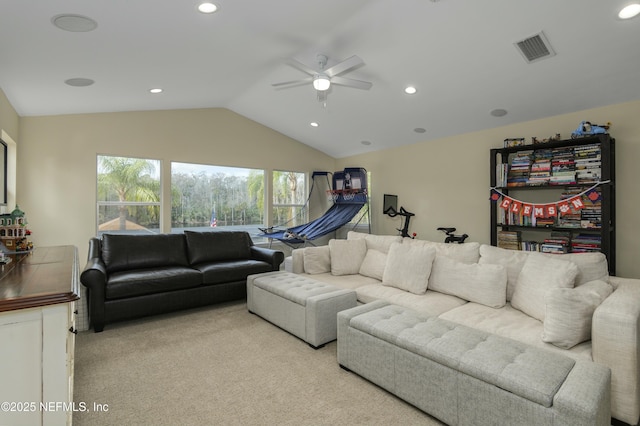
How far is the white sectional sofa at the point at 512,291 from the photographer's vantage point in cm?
178

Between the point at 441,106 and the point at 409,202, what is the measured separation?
1.95 metres

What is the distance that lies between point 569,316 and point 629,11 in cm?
239

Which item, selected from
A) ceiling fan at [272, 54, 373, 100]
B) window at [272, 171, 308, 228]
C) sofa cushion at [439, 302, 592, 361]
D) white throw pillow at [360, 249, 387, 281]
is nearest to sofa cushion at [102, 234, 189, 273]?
white throw pillow at [360, 249, 387, 281]

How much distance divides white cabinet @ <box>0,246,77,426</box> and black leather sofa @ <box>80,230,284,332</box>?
2296 mm

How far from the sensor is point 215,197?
238 inches

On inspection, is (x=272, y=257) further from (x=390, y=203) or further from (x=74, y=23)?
(x=74, y=23)

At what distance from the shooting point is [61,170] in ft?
14.9

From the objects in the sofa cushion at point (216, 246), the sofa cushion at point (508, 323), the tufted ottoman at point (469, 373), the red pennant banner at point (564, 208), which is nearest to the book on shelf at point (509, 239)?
the red pennant banner at point (564, 208)

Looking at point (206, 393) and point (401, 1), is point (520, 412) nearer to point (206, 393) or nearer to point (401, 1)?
point (206, 393)

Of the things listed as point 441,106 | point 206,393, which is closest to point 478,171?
point 441,106

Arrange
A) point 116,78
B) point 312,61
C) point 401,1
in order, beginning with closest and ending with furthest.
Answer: point 401,1 < point 116,78 < point 312,61

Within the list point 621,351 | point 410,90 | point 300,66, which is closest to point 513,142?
point 410,90

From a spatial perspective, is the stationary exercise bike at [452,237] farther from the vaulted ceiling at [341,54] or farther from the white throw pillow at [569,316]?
the white throw pillow at [569,316]

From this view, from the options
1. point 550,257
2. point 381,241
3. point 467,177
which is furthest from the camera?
point 467,177
